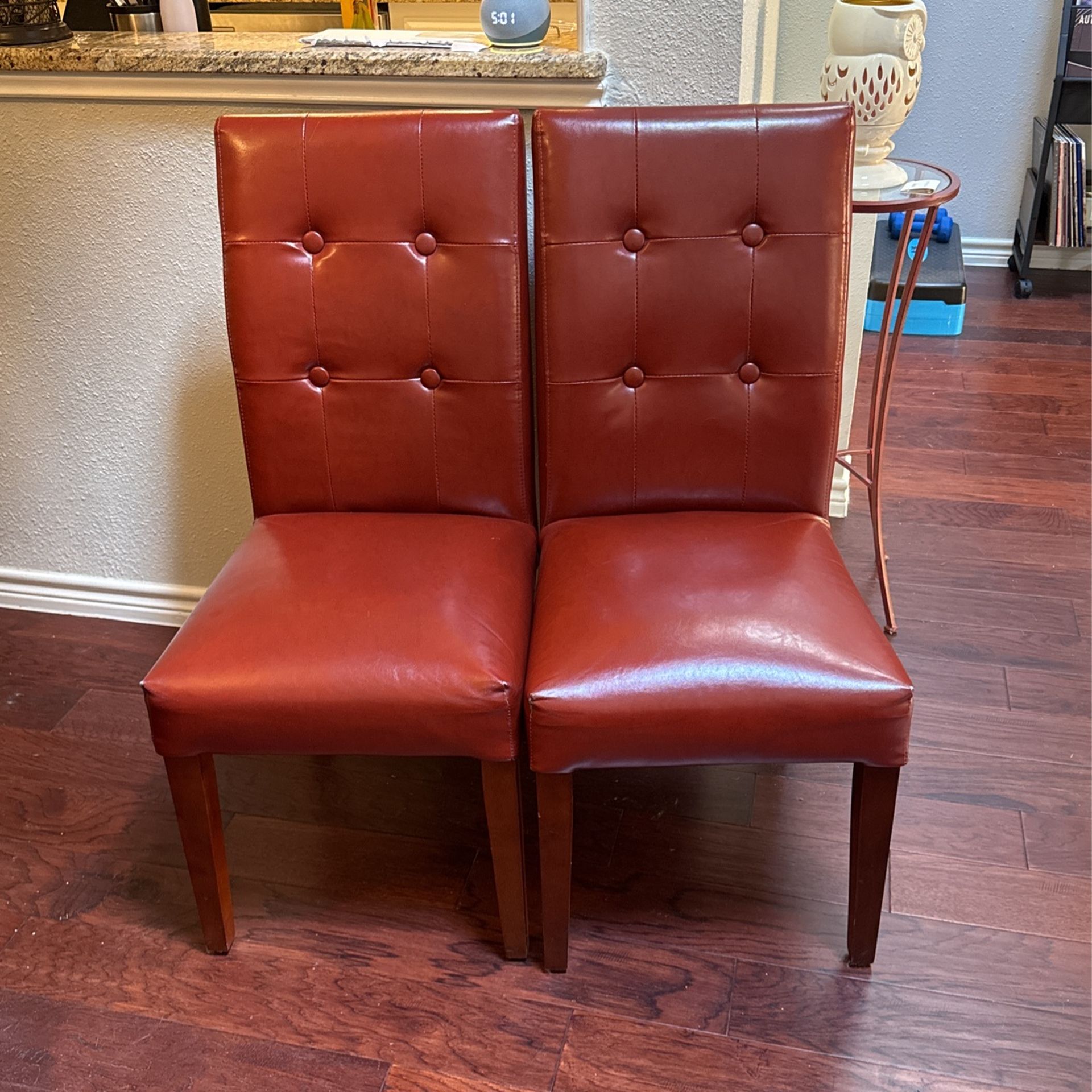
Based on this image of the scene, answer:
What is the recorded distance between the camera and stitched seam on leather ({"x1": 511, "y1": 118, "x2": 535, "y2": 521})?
1514mm

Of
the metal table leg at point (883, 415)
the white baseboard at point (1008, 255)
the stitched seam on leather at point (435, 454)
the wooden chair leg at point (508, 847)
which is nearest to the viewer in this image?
the wooden chair leg at point (508, 847)

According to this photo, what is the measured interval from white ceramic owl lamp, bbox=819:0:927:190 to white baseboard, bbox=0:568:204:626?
140 cm

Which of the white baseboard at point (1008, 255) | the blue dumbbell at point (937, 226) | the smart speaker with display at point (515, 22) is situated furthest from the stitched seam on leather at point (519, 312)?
the white baseboard at point (1008, 255)


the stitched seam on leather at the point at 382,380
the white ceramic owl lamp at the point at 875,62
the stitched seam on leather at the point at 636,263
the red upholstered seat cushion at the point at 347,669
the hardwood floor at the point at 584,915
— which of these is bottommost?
the hardwood floor at the point at 584,915

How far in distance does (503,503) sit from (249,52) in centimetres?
75

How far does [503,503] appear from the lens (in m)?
1.65

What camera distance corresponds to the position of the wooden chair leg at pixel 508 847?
54.4 inches

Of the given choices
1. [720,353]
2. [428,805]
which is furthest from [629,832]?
[720,353]

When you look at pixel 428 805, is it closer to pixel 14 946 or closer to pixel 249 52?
pixel 14 946

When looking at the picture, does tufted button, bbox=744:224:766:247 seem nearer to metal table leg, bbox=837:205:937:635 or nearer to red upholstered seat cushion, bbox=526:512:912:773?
red upholstered seat cushion, bbox=526:512:912:773

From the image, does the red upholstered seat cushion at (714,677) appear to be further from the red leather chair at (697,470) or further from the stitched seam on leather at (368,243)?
the stitched seam on leather at (368,243)

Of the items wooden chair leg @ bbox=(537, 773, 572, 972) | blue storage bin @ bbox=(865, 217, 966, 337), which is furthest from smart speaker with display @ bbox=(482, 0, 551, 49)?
blue storage bin @ bbox=(865, 217, 966, 337)

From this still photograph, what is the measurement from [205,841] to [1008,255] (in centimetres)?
344

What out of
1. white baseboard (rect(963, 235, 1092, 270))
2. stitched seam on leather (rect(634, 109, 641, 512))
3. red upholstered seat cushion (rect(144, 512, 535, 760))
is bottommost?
white baseboard (rect(963, 235, 1092, 270))
